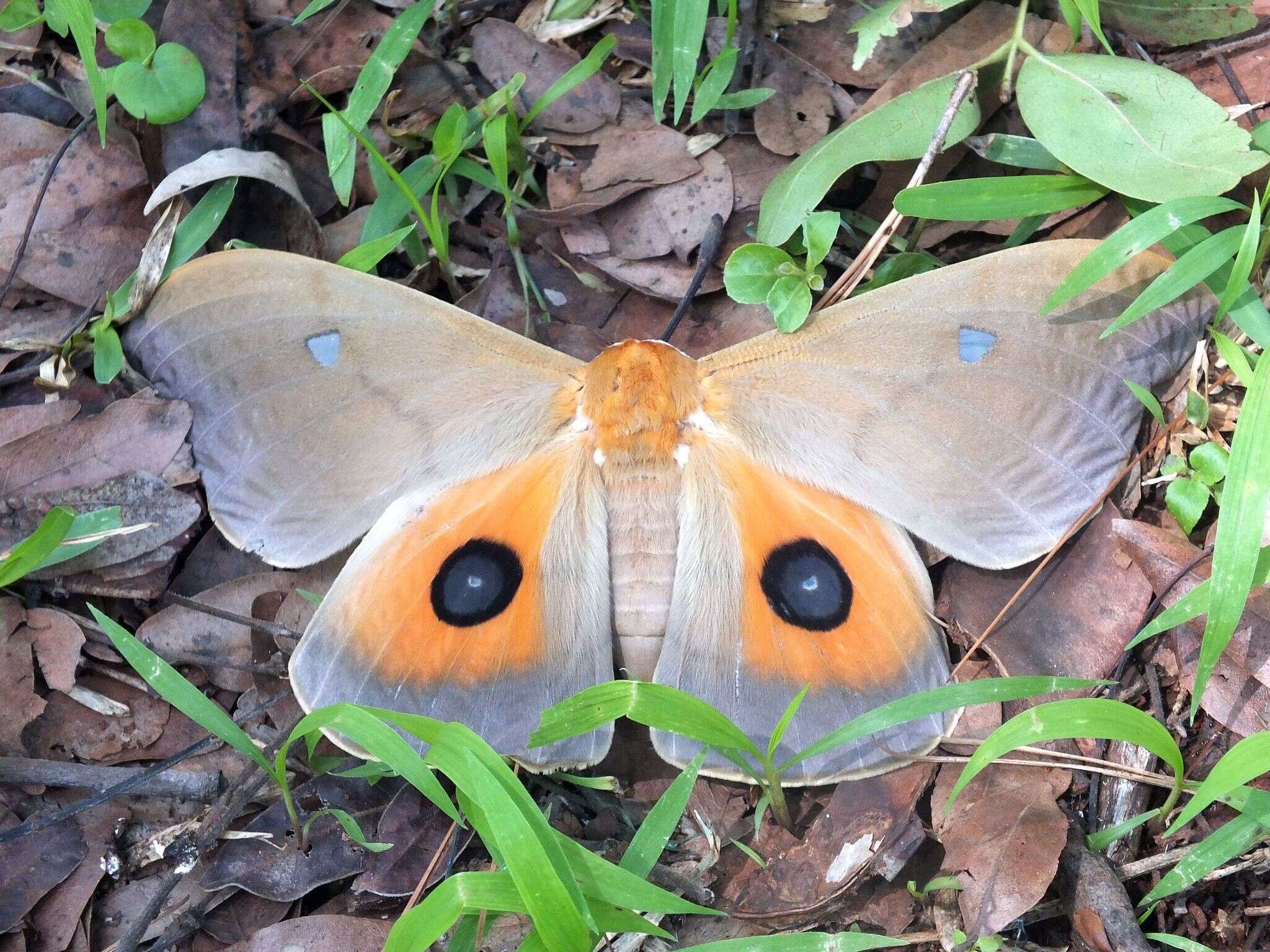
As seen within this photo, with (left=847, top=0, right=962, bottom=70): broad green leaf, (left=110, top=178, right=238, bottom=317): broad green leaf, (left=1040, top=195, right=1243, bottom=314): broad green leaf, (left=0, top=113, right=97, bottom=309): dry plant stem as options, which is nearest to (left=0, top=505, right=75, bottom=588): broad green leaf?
(left=110, top=178, right=238, bottom=317): broad green leaf

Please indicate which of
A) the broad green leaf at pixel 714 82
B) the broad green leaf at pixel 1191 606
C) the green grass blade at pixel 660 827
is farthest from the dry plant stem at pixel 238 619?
the broad green leaf at pixel 1191 606

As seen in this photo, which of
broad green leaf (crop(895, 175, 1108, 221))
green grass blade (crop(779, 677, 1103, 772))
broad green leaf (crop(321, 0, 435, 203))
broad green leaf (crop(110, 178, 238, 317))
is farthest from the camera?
broad green leaf (crop(321, 0, 435, 203))

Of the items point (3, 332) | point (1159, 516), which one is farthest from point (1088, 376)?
point (3, 332)

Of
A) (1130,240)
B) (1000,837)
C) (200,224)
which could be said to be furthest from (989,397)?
(200,224)

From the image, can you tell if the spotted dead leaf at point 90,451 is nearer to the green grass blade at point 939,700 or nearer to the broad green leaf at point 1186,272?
the green grass blade at point 939,700

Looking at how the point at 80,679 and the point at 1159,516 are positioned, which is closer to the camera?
the point at 1159,516

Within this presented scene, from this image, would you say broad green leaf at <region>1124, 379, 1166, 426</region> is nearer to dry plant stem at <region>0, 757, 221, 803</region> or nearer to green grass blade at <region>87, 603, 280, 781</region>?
green grass blade at <region>87, 603, 280, 781</region>

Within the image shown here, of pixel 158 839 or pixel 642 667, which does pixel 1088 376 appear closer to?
pixel 642 667
